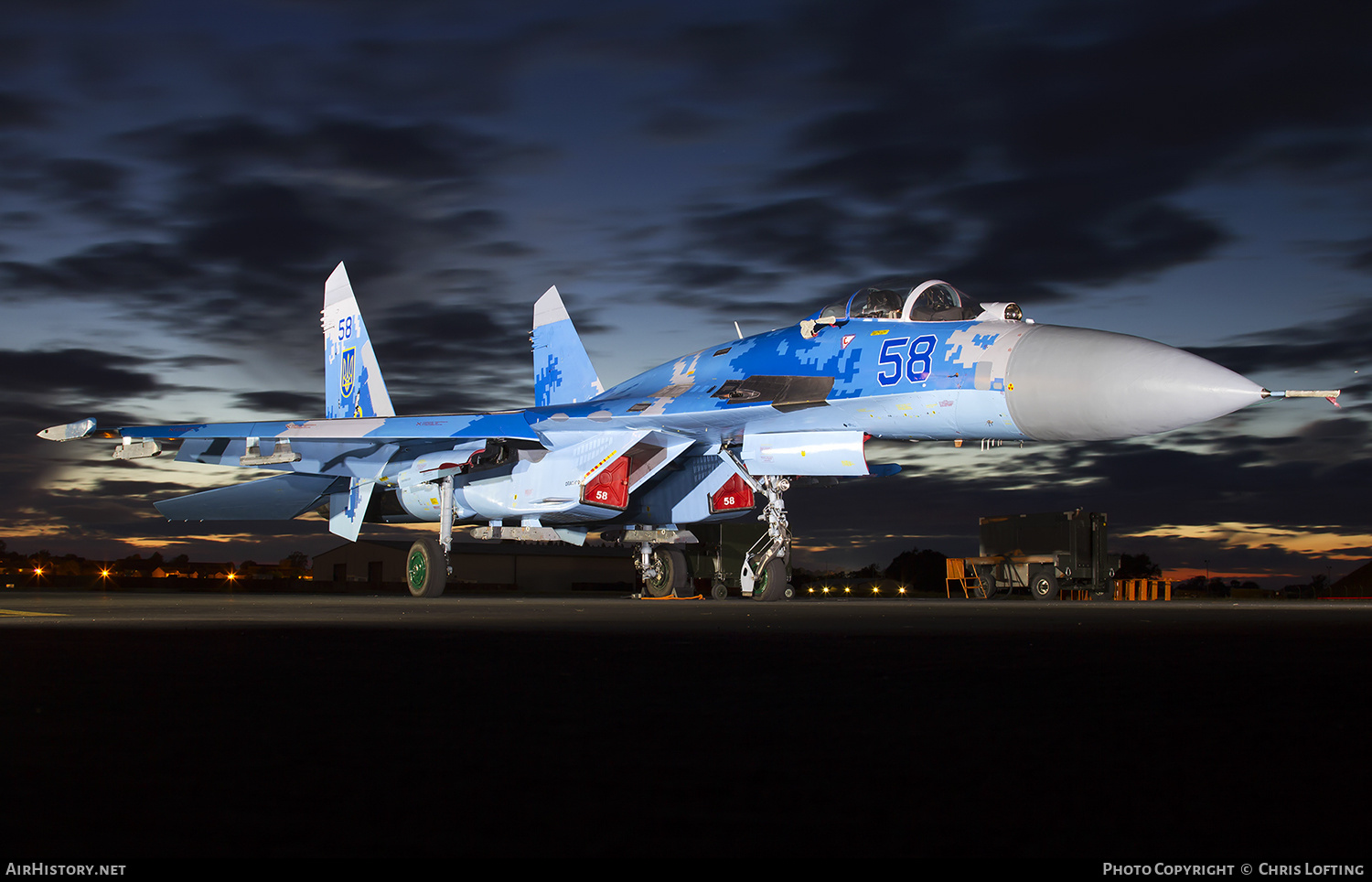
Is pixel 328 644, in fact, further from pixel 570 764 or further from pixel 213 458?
pixel 213 458

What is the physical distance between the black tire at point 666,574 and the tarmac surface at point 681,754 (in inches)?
532

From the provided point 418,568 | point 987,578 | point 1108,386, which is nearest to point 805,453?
point 1108,386

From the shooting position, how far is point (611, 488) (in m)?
15.4

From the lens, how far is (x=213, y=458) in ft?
57.6

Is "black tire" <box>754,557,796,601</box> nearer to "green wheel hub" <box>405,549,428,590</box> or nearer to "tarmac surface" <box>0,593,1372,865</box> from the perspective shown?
"green wheel hub" <box>405,549,428,590</box>

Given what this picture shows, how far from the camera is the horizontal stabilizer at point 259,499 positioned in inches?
774

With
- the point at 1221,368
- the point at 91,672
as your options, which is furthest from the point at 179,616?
the point at 1221,368

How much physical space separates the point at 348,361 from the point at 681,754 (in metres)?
21.4

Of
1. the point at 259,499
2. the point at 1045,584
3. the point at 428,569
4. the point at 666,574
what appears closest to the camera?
the point at 428,569

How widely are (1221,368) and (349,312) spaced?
17.7 meters

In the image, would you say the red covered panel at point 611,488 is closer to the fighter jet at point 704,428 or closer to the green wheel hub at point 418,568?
the fighter jet at point 704,428

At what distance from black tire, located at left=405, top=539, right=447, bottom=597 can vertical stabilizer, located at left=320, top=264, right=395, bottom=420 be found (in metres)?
5.30

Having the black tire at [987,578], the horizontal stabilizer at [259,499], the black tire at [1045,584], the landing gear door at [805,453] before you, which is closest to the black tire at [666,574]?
the landing gear door at [805,453]

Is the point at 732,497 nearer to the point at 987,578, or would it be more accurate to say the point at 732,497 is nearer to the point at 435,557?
the point at 435,557
